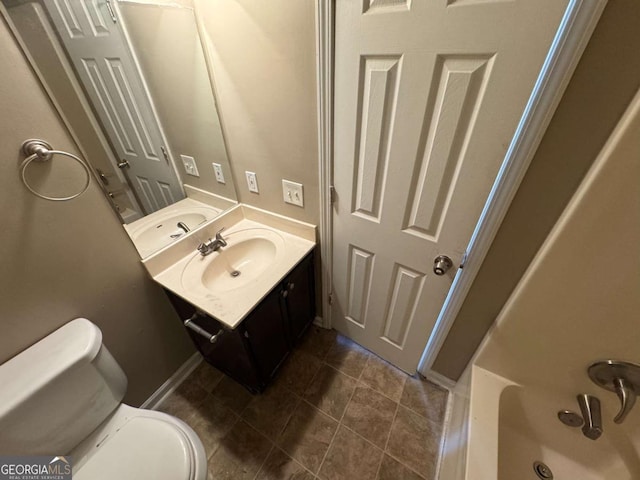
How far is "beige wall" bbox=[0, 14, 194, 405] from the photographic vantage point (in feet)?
2.23

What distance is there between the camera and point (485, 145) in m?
0.71

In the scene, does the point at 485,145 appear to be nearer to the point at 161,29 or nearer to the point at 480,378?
the point at 480,378

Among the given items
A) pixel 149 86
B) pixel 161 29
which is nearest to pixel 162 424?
pixel 149 86

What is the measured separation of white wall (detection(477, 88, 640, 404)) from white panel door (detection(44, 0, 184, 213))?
5.11 ft

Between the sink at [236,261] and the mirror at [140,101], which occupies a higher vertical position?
the mirror at [140,101]

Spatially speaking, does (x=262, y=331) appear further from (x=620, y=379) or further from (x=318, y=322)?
(x=620, y=379)

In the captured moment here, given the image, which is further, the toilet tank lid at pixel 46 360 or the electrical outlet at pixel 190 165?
the electrical outlet at pixel 190 165

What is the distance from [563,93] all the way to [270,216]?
121 centimetres

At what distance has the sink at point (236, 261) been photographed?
46.9 inches

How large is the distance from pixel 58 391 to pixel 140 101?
112cm

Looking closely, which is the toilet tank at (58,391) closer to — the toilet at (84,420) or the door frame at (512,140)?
the toilet at (84,420)

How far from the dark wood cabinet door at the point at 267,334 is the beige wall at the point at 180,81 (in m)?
0.76

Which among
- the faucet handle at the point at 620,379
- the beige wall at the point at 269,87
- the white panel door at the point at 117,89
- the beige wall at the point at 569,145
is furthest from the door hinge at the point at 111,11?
the faucet handle at the point at 620,379

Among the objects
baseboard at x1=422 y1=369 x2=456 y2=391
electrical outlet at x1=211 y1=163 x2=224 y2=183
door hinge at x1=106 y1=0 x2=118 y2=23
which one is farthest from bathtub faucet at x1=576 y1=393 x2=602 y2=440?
door hinge at x1=106 y1=0 x2=118 y2=23
